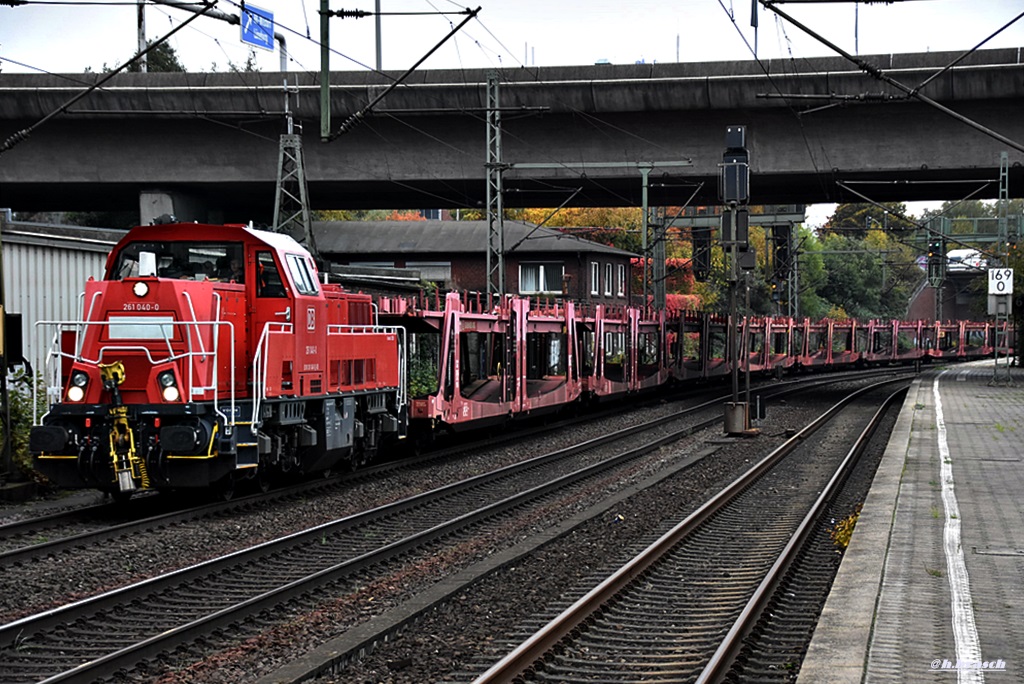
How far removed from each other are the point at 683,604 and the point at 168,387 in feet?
21.8

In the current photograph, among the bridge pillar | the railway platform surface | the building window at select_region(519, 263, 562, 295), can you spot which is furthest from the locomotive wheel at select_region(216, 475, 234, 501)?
the building window at select_region(519, 263, 562, 295)

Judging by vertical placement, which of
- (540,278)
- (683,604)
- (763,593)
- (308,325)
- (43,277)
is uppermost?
(540,278)

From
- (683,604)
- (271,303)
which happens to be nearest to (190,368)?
(271,303)

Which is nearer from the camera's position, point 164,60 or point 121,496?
point 121,496

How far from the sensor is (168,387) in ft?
44.1

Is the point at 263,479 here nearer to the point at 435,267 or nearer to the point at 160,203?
the point at 160,203

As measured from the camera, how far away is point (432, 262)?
199 feet

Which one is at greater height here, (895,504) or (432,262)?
(432,262)

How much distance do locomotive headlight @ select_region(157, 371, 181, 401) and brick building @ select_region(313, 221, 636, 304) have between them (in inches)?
1771

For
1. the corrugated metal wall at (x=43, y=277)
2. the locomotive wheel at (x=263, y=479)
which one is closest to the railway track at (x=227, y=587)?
the locomotive wheel at (x=263, y=479)

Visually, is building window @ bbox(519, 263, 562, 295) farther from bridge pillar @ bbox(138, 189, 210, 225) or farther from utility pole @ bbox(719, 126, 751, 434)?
utility pole @ bbox(719, 126, 751, 434)

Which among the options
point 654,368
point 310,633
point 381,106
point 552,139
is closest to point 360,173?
point 381,106

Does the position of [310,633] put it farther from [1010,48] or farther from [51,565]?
[1010,48]

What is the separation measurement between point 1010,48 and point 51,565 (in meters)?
27.1
